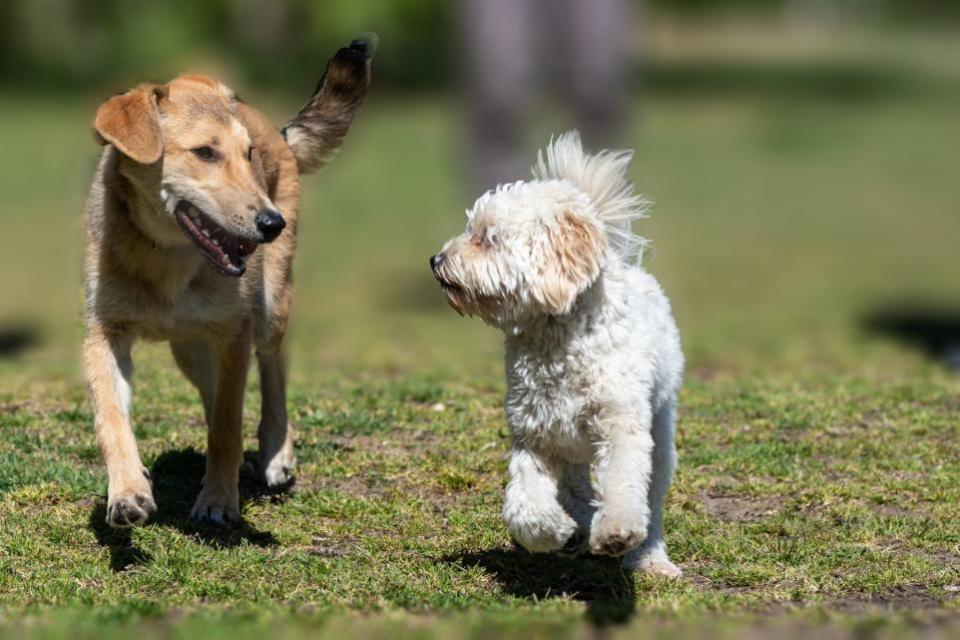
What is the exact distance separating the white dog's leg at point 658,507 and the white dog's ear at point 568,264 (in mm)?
773

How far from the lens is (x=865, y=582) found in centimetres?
571

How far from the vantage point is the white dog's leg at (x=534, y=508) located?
534cm

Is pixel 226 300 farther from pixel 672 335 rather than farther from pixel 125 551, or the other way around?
pixel 672 335

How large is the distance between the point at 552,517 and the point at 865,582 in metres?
1.34

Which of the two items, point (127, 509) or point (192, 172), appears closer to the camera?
point (127, 509)

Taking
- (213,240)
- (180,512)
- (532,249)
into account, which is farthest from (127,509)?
(532,249)

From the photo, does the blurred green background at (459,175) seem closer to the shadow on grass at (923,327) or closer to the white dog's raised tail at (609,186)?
the shadow on grass at (923,327)

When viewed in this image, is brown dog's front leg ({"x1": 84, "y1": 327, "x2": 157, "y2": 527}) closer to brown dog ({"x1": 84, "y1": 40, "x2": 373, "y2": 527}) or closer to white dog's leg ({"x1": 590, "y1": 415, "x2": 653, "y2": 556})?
brown dog ({"x1": 84, "y1": 40, "x2": 373, "y2": 527})

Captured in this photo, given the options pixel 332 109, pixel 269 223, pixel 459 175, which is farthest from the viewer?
pixel 459 175

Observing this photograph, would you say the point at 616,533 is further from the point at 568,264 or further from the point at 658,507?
the point at 568,264

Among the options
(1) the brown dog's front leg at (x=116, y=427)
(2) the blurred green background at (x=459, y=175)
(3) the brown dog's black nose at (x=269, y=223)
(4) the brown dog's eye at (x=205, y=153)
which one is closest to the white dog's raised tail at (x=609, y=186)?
(3) the brown dog's black nose at (x=269, y=223)

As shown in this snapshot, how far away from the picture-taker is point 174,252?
6246 mm

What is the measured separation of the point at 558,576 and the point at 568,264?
134 cm

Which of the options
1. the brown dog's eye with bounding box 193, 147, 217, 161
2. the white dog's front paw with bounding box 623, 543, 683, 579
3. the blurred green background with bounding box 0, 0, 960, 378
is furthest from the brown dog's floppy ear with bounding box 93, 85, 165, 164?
the white dog's front paw with bounding box 623, 543, 683, 579
